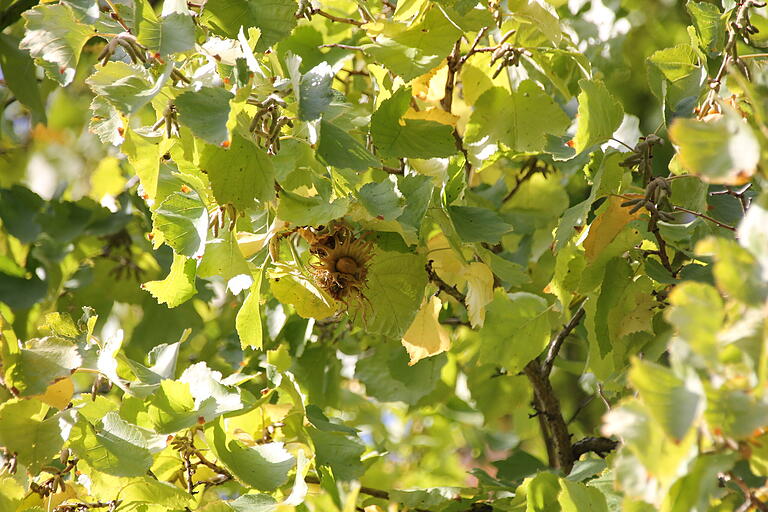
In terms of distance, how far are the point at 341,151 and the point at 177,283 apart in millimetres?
268

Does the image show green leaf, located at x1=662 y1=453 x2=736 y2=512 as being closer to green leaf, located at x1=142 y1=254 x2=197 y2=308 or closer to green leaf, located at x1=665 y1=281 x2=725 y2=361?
green leaf, located at x1=665 y1=281 x2=725 y2=361

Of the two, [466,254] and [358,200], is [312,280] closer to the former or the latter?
[358,200]

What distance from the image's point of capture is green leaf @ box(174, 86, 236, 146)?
78 cm

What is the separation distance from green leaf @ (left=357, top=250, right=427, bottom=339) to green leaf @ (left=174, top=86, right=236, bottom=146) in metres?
0.27

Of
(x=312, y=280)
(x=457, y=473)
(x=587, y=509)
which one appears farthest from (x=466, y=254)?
(x=457, y=473)

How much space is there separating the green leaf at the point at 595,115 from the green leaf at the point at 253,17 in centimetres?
35

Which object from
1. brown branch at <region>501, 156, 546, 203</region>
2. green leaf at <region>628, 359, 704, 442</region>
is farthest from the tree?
brown branch at <region>501, 156, 546, 203</region>

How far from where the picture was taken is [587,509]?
0.85m

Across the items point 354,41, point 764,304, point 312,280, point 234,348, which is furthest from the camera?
point 234,348

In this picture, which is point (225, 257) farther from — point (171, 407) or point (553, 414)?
point (553, 414)

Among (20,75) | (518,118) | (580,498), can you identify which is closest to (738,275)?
(580,498)

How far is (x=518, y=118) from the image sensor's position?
111 centimetres

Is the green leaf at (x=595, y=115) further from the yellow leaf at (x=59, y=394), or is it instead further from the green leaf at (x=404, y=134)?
the yellow leaf at (x=59, y=394)

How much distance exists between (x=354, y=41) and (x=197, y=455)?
69cm
